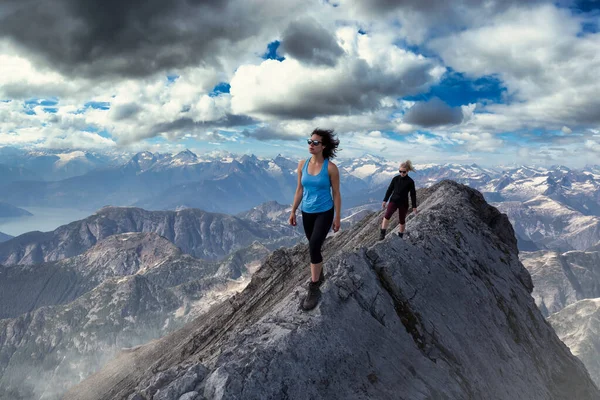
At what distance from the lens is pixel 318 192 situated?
12297 mm

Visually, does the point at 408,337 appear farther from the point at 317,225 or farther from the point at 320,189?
the point at 320,189

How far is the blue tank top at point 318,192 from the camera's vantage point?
12.1 meters

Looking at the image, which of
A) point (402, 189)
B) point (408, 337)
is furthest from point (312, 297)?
point (402, 189)

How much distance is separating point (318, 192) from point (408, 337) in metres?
8.14

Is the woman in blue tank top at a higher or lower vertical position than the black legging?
higher

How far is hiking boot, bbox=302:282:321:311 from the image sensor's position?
1338 centimetres

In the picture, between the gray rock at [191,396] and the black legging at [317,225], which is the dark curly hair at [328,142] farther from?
the gray rock at [191,396]

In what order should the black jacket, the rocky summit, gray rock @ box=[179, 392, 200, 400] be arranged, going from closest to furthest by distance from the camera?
gray rock @ box=[179, 392, 200, 400] → the rocky summit → the black jacket

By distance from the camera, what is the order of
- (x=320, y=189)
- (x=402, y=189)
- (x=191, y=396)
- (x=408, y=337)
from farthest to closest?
(x=402, y=189) → (x=408, y=337) → (x=320, y=189) → (x=191, y=396)

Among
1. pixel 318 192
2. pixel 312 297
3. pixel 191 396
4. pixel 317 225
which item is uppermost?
pixel 318 192

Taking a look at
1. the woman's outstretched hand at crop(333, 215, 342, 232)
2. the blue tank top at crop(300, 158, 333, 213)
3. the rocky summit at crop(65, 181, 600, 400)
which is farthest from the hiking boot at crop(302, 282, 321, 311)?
the blue tank top at crop(300, 158, 333, 213)

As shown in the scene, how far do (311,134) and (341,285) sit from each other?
657 cm

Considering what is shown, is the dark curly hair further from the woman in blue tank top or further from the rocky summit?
the rocky summit

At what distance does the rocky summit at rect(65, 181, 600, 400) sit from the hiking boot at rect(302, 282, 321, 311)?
9.8 inches
